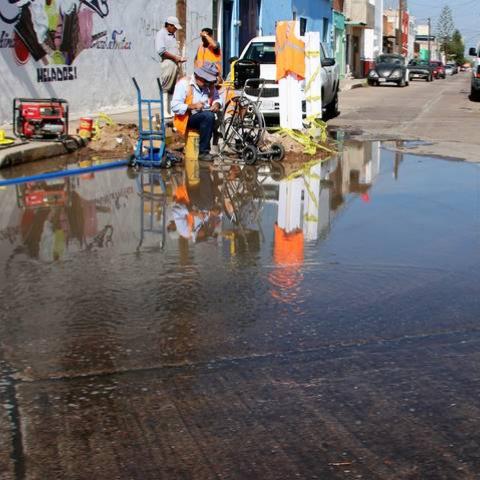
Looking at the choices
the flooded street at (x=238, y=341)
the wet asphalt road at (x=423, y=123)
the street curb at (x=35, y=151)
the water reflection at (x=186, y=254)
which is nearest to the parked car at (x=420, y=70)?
the wet asphalt road at (x=423, y=123)

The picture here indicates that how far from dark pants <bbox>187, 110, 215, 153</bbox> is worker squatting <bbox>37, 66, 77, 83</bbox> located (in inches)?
199

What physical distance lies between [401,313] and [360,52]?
63.7 m

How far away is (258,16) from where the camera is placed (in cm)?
3278

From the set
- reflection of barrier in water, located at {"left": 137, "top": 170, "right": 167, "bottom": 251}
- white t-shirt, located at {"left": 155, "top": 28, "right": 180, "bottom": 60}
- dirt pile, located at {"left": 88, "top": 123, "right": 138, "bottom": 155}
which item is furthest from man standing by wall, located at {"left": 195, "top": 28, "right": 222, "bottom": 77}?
reflection of barrier in water, located at {"left": 137, "top": 170, "right": 167, "bottom": 251}

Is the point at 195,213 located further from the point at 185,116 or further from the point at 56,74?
the point at 56,74

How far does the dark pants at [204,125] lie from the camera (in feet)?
39.5

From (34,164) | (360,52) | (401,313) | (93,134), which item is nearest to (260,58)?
(93,134)

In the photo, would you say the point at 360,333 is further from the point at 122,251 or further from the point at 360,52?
the point at 360,52

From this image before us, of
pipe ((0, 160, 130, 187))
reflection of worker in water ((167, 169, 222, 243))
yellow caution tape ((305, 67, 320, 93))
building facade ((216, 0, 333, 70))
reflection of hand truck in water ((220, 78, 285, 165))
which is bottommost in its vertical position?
reflection of worker in water ((167, 169, 222, 243))

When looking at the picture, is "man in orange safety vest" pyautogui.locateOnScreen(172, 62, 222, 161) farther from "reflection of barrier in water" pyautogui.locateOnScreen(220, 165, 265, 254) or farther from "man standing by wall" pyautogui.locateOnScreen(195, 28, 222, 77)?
"man standing by wall" pyautogui.locateOnScreen(195, 28, 222, 77)

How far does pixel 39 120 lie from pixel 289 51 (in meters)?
4.00

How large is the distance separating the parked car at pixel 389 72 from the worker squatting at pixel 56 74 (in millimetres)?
34063

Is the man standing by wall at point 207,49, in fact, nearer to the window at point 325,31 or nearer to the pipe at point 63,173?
the pipe at point 63,173

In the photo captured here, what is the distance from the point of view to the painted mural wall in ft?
49.6
